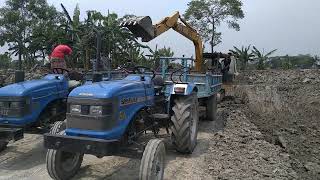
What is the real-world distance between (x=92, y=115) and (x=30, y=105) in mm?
2321

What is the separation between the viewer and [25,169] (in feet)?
23.7

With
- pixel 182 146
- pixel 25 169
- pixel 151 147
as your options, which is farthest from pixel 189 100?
pixel 25 169

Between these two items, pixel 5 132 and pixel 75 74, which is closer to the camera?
pixel 5 132

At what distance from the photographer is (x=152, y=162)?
5582 mm

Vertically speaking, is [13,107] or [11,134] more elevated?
[13,107]

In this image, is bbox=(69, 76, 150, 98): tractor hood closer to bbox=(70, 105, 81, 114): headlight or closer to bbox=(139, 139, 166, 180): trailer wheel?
bbox=(70, 105, 81, 114): headlight

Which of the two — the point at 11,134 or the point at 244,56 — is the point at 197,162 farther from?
the point at 244,56

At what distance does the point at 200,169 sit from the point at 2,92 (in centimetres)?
363

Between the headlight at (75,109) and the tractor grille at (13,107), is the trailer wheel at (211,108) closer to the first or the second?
the tractor grille at (13,107)

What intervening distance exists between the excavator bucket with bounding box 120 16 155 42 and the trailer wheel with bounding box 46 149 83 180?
13.2ft

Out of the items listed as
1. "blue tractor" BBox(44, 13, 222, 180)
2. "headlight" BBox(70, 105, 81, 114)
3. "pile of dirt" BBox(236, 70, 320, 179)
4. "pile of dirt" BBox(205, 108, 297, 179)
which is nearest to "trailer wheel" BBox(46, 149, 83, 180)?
"blue tractor" BBox(44, 13, 222, 180)

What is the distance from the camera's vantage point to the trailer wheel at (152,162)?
5.52m

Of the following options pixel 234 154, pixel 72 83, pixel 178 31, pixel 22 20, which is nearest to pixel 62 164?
pixel 72 83

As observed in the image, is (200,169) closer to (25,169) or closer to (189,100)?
(189,100)
